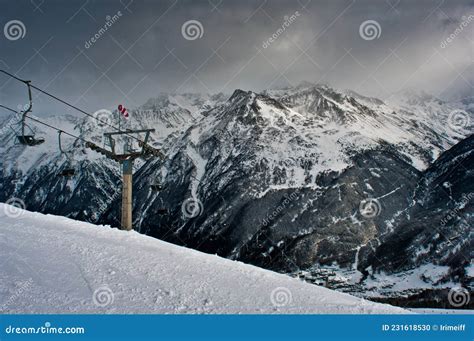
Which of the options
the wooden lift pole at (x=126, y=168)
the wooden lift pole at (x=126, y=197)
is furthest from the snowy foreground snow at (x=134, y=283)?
the wooden lift pole at (x=126, y=168)

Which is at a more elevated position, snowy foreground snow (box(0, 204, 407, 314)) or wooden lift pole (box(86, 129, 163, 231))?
wooden lift pole (box(86, 129, 163, 231))

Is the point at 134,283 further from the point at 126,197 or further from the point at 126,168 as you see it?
the point at 126,168

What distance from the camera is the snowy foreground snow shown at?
12656mm

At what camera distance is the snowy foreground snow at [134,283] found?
12656 millimetres

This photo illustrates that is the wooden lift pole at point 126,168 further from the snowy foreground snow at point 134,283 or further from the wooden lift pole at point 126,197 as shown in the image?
the snowy foreground snow at point 134,283

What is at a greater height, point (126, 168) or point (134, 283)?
point (126, 168)

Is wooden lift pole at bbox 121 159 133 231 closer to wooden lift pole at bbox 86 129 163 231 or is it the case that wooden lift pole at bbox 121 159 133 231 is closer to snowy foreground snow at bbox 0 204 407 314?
wooden lift pole at bbox 86 129 163 231

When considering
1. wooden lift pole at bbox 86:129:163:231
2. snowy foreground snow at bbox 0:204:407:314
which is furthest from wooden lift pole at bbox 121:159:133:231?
snowy foreground snow at bbox 0:204:407:314

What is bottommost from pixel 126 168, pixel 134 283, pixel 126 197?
pixel 134 283

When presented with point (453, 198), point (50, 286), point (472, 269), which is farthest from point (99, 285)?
point (453, 198)

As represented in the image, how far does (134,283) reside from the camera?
1429 cm

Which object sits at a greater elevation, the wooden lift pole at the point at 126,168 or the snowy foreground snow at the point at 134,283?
the wooden lift pole at the point at 126,168

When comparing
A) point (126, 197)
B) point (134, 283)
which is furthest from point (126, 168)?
point (134, 283)

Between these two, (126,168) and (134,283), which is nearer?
(134,283)
